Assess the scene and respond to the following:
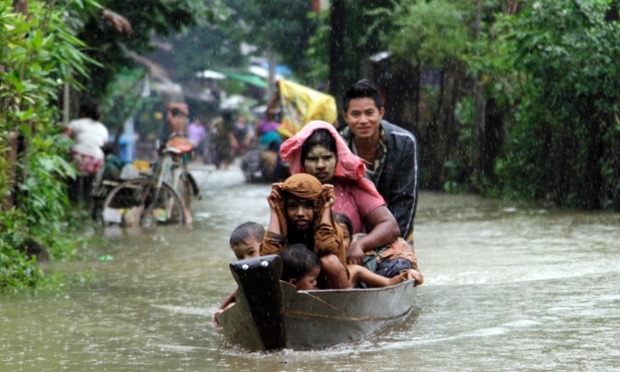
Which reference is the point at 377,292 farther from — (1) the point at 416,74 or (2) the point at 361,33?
(2) the point at 361,33

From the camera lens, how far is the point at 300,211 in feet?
19.5

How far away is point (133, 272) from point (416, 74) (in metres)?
11.9

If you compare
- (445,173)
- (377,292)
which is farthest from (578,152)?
(377,292)

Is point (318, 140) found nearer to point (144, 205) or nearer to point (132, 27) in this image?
point (144, 205)

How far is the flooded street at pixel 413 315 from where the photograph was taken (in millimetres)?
5875

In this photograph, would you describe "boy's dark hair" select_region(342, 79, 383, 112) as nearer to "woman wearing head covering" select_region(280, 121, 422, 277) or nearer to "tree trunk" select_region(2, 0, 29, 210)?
"woman wearing head covering" select_region(280, 121, 422, 277)

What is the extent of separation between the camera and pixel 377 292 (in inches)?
245

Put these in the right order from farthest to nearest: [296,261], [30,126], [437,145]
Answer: [437,145]
[30,126]
[296,261]

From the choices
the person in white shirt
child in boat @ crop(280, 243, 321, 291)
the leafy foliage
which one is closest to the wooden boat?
child in boat @ crop(280, 243, 321, 291)

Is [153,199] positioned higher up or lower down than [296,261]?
Answer: lower down

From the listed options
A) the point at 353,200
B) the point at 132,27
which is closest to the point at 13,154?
the point at 353,200

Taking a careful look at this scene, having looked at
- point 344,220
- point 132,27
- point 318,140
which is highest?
point 132,27

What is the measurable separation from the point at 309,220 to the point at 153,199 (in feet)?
26.5

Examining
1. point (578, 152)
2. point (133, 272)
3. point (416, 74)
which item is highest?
point (416, 74)
